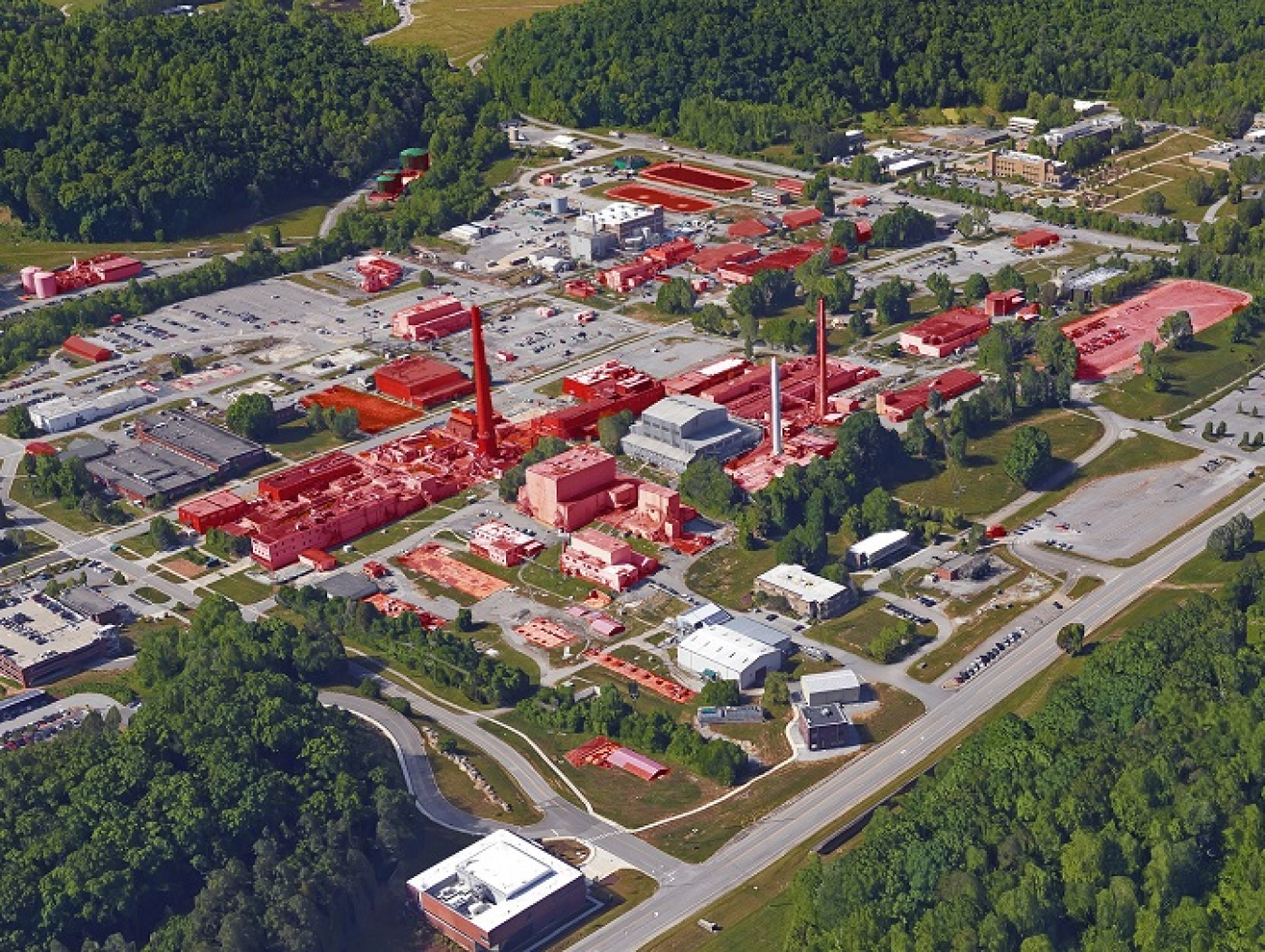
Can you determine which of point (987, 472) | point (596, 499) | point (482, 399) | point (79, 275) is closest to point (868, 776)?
point (596, 499)

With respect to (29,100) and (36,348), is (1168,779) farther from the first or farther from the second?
(29,100)

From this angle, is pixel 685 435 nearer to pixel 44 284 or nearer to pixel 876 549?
pixel 876 549

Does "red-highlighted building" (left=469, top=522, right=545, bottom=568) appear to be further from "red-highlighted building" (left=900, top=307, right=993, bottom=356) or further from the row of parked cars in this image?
"red-highlighted building" (left=900, top=307, right=993, bottom=356)

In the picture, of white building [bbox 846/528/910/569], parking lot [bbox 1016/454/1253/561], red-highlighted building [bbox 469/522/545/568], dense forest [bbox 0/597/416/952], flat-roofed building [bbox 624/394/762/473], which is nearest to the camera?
dense forest [bbox 0/597/416/952]

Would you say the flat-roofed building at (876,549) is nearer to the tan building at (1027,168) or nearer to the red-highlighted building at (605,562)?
the red-highlighted building at (605,562)

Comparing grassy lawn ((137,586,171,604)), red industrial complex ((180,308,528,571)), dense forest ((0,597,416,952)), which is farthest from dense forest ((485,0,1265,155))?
dense forest ((0,597,416,952))

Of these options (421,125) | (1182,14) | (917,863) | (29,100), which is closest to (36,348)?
(29,100)
